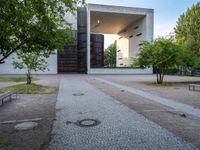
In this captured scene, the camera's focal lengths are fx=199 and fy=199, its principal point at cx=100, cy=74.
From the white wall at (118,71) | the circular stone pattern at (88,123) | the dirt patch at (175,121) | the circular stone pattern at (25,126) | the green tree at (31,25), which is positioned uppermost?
the green tree at (31,25)

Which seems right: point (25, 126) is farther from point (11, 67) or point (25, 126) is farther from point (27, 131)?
point (11, 67)

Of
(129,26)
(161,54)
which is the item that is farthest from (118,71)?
(161,54)

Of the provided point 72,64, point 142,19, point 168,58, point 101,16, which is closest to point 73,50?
point 72,64

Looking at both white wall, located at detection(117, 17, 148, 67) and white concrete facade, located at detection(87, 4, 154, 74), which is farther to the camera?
white wall, located at detection(117, 17, 148, 67)

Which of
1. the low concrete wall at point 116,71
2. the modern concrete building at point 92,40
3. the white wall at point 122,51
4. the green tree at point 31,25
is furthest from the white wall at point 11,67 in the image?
the green tree at point 31,25

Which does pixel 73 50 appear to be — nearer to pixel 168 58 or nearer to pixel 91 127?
pixel 168 58

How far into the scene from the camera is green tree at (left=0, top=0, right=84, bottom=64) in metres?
3.83

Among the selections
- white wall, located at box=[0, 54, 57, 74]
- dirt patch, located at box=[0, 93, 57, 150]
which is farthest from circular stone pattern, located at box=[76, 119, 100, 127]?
white wall, located at box=[0, 54, 57, 74]

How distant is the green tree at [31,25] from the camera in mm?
3830

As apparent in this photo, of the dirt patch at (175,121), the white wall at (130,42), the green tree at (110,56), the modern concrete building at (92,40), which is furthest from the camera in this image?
the green tree at (110,56)

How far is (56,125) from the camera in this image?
214 inches

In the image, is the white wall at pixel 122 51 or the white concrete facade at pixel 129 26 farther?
the white wall at pixel 122 51

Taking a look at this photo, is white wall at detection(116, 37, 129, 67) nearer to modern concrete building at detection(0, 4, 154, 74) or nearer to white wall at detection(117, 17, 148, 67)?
white wall at detection(117, 17, 148, 67)

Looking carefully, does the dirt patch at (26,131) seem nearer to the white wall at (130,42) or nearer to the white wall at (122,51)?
the white wall at (130,42)
